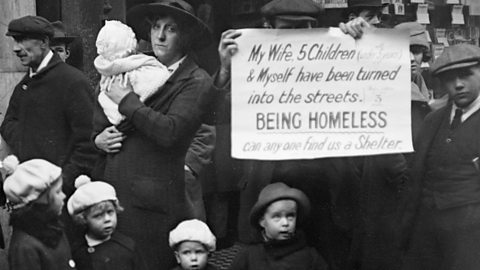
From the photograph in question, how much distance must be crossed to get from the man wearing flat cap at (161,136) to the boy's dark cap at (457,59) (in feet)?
4.09

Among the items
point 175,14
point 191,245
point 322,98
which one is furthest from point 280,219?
point 175,14

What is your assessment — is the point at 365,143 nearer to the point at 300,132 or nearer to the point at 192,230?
the point at 300,132

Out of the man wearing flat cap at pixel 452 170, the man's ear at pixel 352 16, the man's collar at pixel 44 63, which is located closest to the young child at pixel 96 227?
the man's collar at pixel 44 63

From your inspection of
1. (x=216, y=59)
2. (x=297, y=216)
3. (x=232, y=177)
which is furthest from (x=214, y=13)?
(x=297, y=216)

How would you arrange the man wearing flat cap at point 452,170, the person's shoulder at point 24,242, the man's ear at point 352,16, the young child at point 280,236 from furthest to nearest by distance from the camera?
the man's ear at point 352,16 < the man wearing flat cap at point 452,170 < the young child at point 280,236 < the person's shoulder at point 24,242

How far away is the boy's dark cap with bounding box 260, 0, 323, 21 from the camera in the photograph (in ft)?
20.1

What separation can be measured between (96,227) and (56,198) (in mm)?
334

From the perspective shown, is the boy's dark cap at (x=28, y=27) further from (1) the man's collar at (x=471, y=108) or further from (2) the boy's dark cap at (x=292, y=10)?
(1) the man's collar at (x=471, y=108)

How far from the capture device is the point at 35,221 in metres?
5.41

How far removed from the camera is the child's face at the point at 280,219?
5.92 meters

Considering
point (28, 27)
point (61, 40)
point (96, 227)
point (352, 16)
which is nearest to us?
point (96, 227)

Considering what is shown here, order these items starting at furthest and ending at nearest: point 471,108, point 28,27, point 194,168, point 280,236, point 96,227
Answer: point 194,168 < point 28,27 < point 471,108 < point 280,236 < point 96,227

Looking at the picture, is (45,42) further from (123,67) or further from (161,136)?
(161,136)

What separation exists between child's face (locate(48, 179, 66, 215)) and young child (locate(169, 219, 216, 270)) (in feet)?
2.14
